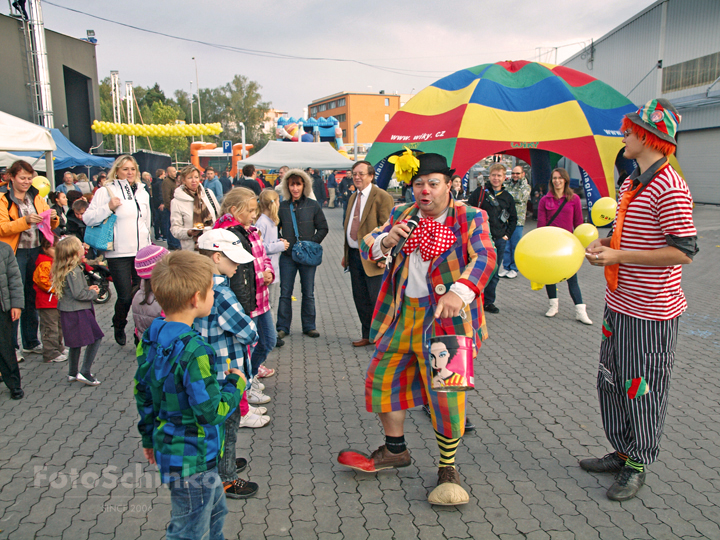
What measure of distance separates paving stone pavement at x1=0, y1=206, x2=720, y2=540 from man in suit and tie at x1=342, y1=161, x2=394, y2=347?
1.98 ft

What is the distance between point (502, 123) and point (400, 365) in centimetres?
833

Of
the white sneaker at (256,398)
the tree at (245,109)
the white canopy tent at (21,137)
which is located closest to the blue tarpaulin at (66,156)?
the white canopy tent at (21,137)

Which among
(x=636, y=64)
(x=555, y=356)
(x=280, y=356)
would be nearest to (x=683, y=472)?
(x=555, y=356)

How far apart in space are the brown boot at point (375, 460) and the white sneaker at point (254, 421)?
94cm

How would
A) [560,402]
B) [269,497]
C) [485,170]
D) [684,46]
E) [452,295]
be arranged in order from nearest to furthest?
[452,295], [269,497], [560,402], [684,46], [485,170]

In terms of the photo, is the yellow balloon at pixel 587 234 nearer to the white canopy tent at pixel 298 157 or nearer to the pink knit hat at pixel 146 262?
the pink knit hat at pixel 146 262

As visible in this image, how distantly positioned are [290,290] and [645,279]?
4.13 metres

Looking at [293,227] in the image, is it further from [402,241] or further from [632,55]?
[632,55]

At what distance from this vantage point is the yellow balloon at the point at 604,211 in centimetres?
394

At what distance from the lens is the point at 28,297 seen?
5.44 meters

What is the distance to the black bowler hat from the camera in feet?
9.71

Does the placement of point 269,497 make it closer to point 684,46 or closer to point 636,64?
point 684,46

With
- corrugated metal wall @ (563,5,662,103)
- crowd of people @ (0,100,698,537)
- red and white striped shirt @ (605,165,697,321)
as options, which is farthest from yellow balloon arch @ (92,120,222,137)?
red and white striped shirt @ (605,165,697,321)

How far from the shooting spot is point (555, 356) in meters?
5.54
